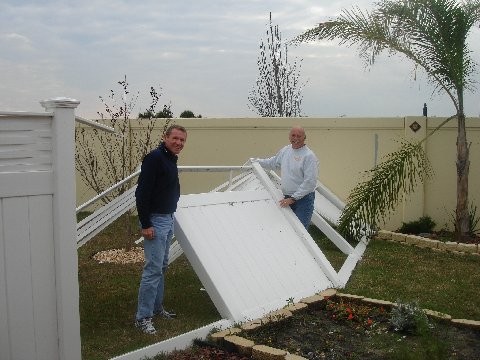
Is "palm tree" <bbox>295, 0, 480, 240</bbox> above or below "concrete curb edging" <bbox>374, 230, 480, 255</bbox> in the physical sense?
above

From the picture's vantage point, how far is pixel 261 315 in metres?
5.31

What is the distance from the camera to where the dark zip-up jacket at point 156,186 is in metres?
5.04

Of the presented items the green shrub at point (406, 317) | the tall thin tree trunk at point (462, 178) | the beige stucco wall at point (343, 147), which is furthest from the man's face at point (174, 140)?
the beige stucco wall at point (343, 147)

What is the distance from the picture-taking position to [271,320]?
16.8 feet

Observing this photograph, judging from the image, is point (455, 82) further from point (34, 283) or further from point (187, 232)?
point (34, 283)

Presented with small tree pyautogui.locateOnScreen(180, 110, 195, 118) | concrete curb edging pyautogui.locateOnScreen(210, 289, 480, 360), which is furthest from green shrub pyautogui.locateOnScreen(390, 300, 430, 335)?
small tree pyautogui.locateOnScreen(180, 110, 195, 118)

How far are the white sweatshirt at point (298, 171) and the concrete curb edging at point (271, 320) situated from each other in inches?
56.7

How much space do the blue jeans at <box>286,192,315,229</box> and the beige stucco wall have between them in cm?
460

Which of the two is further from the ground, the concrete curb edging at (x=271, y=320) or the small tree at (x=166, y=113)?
the small tree at (x=166, y=113)

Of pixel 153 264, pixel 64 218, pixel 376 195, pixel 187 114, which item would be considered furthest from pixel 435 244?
pixel 187 114

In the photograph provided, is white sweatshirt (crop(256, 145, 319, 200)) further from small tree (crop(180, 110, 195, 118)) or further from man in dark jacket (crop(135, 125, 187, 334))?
small tree (crop(180, 110, 195, 118))

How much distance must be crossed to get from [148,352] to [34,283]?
123 cm

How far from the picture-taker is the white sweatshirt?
23.7ft

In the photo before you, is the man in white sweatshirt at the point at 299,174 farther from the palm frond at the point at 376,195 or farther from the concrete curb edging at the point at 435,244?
the concrete curb edging at the point at 435,244
